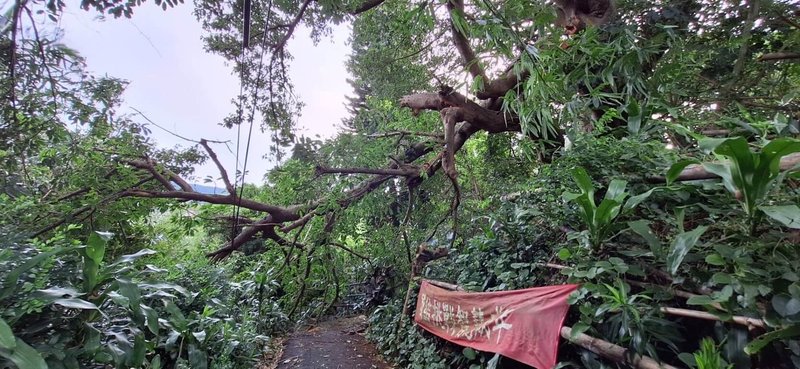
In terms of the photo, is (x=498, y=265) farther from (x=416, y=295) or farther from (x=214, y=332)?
(x=214, y=332)

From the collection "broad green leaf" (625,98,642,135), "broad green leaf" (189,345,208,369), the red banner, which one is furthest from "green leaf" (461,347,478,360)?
"broad green leaf" (625,98,642,135)

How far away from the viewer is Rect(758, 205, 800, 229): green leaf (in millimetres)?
1321

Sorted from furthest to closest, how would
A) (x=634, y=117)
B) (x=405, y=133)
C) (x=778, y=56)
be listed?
(x=405, y=133) < (x=778, y=56) < (x=634, y=117)

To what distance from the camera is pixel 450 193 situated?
5.23 m

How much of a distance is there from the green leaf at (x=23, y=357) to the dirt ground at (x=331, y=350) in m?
3.29

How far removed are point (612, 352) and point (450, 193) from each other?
3576 mm

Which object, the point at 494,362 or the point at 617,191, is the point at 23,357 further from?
the point at 617,191

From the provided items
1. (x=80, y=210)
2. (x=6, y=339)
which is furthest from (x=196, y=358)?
(x=80, y=210)

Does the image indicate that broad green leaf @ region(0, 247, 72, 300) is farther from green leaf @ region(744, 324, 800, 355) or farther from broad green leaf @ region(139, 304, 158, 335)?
green leaf @ region(744, 324, 800, 355)

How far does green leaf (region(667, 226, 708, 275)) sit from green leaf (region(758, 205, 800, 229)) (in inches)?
8.5

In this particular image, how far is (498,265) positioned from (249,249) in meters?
6.90

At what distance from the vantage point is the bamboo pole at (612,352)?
5.14 feet

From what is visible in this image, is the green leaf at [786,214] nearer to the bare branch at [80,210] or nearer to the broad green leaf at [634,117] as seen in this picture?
the broad green leaf at [634,117]

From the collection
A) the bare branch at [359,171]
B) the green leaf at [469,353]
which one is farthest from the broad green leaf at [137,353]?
the bare branch at [359,171]
